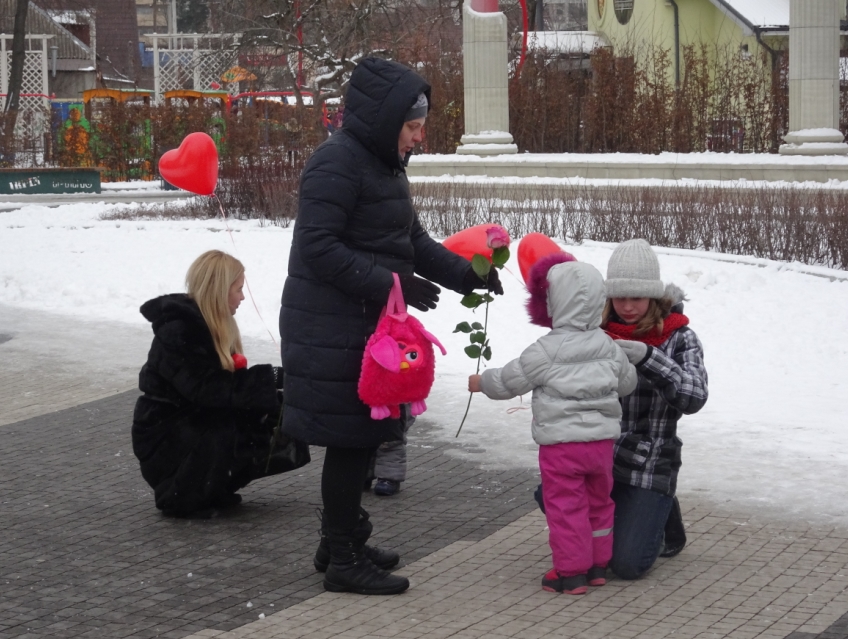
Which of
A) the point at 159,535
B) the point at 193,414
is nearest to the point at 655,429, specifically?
the point at 193,414

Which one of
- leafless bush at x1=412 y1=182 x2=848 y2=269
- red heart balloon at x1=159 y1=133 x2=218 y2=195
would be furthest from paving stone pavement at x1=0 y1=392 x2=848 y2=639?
leafless bush at x1=412 y1=182 x2=848 y2=269

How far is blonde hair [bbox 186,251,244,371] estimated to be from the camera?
5270mm

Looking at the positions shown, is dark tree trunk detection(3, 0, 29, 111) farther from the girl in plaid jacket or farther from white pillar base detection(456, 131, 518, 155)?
the girl in plaid jacket

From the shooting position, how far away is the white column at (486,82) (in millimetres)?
20031

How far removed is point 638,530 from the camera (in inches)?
182

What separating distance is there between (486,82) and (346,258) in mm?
16346

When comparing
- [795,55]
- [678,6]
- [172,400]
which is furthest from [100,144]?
[172,400]

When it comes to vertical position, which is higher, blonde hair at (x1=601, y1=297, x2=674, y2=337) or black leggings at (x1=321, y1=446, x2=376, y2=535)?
blonde hair at (x1=601, y1=297, x2=674, y2=337)

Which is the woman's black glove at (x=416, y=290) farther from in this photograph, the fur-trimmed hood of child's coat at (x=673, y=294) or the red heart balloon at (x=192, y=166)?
the red heart balloon at (x=192, y=166)

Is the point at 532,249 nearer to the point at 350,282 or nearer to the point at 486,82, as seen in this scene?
the point at 350,282

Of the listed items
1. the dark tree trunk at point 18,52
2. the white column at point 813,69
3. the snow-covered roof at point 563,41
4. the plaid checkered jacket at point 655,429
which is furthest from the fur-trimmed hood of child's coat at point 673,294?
the dark tree trunk at point 18,52

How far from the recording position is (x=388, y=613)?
434cm

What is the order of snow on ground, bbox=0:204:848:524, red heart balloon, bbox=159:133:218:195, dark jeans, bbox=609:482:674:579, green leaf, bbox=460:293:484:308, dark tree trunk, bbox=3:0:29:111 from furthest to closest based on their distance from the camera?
dark tree trunk, bbox=3:0:29:111
red heart balloon, bbox=159:133:218:195
snow on ground, bbox=0:204:848:524
green leaf, bbox=460:293:484:308
dark jeans, bbox=609:482:674:579

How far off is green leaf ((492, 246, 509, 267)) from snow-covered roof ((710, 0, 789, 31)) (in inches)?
963
